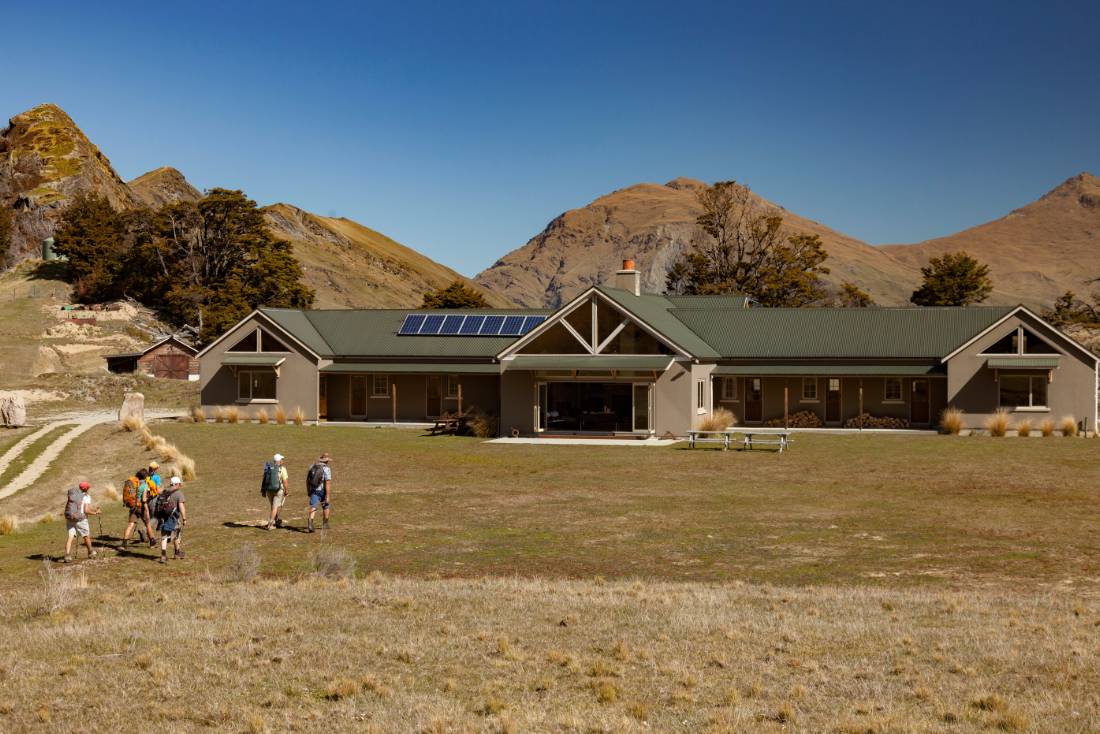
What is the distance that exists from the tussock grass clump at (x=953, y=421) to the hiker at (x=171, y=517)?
103 ft

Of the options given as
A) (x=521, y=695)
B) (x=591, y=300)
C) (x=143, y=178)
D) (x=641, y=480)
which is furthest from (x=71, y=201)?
(x=521, y=695)

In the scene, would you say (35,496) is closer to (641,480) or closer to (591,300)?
(641,480)

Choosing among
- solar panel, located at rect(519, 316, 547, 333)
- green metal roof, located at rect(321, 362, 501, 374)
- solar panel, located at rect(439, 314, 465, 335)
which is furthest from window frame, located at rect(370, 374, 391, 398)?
solar panel, located at rect(519, 316, 547, 333)

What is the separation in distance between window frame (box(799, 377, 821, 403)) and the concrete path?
27941 millimetres

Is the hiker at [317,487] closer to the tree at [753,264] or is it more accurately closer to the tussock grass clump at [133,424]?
the tussock grass clump at [133,424]

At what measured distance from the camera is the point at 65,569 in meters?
17.8

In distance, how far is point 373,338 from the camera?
51.0 m

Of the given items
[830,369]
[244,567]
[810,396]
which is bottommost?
[244,567]

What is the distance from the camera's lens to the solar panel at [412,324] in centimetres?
5134

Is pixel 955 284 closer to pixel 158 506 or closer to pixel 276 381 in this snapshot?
pixel 276 381

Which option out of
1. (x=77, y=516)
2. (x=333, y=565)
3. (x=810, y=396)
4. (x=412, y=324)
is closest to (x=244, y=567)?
(x=333, y=565)

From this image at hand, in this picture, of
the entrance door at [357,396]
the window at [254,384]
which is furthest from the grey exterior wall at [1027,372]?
the window at [254,384]

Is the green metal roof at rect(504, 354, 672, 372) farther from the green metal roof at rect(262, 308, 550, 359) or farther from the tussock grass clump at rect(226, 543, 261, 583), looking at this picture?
the tussock grass clump at rect(226, 543, 261, 583)

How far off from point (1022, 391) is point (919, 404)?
4.04 metres
